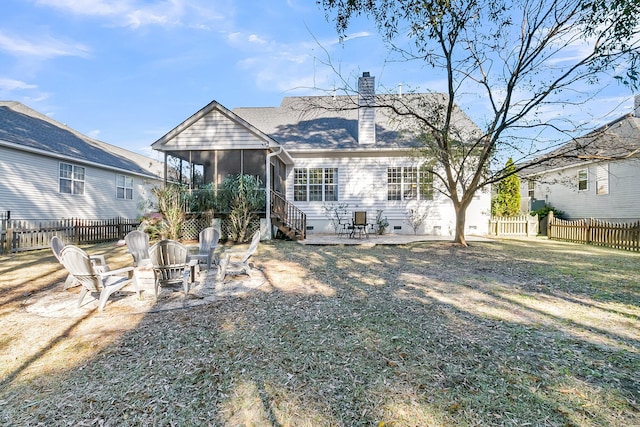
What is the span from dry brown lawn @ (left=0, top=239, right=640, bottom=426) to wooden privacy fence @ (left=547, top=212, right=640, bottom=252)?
290 inches

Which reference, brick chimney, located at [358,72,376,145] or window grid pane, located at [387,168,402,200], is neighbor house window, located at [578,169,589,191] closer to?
window grid pane, located at [387,168,402,200]

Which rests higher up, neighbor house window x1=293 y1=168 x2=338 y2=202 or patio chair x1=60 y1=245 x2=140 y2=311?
neighbor house window x1=293 y1=168 x2=338 y2=202

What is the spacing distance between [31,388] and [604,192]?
23.0m

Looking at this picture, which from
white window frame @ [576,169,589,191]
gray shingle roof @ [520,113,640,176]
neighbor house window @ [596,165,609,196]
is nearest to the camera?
gray shingle roof @ [520,113,640,176]

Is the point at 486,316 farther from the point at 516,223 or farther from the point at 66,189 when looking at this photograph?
the point at 66,189

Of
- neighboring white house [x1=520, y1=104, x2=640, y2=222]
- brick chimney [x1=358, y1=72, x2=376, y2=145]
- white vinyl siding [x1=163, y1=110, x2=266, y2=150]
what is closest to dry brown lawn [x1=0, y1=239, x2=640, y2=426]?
white vinyl siding [x1=163, y1=110, x2=266, y2=150]

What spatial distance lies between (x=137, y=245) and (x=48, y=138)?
1338 centimetres

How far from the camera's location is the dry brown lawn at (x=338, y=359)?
242 cm

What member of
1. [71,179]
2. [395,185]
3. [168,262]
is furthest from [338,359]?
[71,179]

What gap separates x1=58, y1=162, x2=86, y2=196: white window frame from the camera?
1539 centimetres

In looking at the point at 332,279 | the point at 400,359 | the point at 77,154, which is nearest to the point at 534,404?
the point at 400,359

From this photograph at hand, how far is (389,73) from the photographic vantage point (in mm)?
11102

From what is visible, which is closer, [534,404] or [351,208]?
[534,404]

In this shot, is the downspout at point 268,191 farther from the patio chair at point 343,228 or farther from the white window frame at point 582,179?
the white window frame at point 582,179
